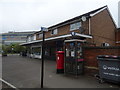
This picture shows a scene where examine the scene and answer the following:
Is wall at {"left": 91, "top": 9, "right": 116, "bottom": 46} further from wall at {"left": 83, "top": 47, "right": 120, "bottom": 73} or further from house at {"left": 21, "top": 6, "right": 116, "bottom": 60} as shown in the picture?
wall at {"left": 83, "top": 47, "right": 120, "bottom": 73}

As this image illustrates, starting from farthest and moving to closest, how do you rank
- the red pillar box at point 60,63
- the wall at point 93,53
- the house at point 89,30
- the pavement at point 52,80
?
the house at point 89,30 → the red pillar box at point 60,63 → the wall at point 93,53 → the pavement at point 52,80

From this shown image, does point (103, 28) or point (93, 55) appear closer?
point (93, 55)

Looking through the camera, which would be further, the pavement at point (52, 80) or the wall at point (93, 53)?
the wall at point (93, 53)

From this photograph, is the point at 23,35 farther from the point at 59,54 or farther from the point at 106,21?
the point at 59,54

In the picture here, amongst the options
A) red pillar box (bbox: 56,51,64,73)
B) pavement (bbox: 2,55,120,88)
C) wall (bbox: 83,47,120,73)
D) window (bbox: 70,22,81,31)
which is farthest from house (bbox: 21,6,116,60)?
pavement (bbox: 2,55,120,88)

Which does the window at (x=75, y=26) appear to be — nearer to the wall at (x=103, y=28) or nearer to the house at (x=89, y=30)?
the house at (x=89, y=30)

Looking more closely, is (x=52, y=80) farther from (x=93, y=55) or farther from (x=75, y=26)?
(x=75, y=26)

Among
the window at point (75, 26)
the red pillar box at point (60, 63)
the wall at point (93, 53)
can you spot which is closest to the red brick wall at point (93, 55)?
the wall at point (93, 53)

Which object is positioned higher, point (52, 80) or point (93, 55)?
point (93, 55)

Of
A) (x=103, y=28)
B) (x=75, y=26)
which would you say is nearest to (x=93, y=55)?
(x=75, y=26)

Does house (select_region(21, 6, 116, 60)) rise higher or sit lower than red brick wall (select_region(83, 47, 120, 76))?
higher

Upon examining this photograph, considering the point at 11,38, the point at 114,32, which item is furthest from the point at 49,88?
the point at 11,38

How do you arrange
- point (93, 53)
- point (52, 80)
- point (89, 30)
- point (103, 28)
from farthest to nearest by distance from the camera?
Answer: point (103, 28)
point (89, 30)
point (93, 53)
point (52, 80)

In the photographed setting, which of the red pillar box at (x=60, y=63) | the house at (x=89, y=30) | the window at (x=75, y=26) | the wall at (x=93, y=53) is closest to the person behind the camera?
the wall at (x=93, y=53)
